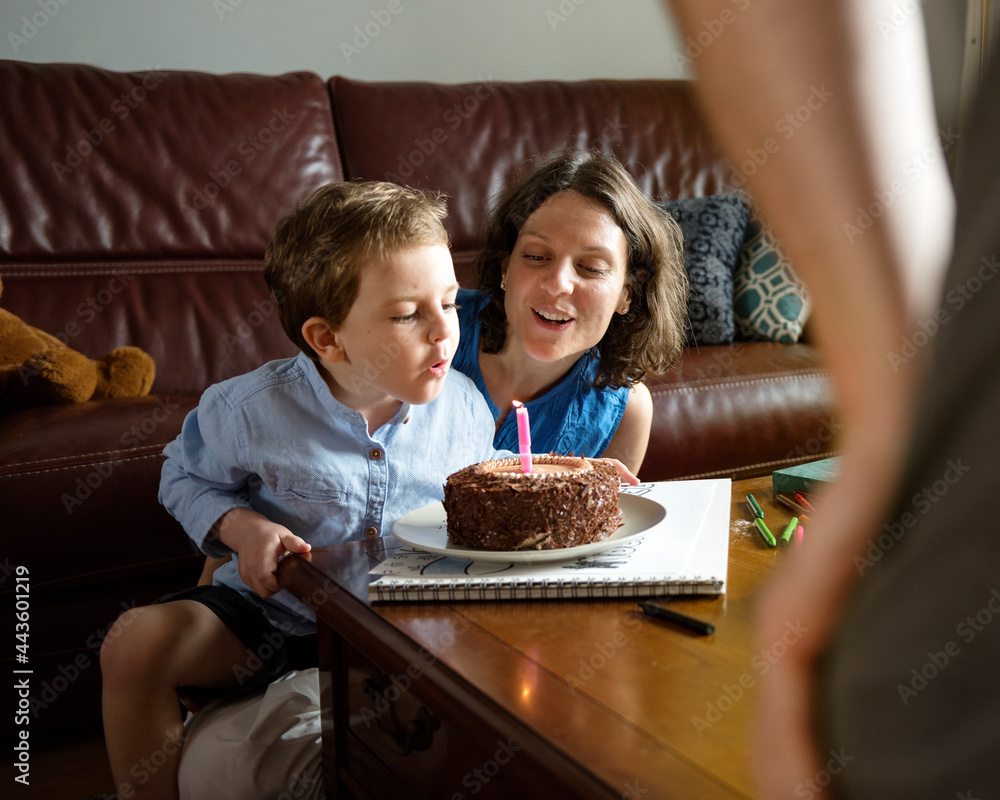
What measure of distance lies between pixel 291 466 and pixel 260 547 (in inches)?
6.5

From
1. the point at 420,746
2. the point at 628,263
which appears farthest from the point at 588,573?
the point at 628,263

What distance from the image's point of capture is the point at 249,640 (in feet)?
3.39

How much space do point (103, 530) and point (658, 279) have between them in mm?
1011

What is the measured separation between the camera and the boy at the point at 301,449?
3.22 ft

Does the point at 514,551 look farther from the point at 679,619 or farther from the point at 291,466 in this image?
the point at 291,466

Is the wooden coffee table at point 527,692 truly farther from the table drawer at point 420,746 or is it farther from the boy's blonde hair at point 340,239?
the boy's blonde hair at point 340,239

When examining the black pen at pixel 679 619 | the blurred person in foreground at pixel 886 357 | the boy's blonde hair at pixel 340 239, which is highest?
the blurred person in foreground at pixel 886 357

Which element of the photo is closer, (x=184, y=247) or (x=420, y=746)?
(x=420, y=746)

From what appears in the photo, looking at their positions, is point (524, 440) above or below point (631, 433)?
above

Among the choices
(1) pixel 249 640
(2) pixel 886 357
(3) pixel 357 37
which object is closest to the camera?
(2) pixel 886 357

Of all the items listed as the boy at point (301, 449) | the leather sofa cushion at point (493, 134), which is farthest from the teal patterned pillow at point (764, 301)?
the boy at point (301, 449)

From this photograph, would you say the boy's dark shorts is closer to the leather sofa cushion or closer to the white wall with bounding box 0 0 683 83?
the leather sofa cushion

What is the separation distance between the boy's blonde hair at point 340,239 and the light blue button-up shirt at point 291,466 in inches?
3.6

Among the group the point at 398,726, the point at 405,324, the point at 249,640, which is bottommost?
the point at 249,640
